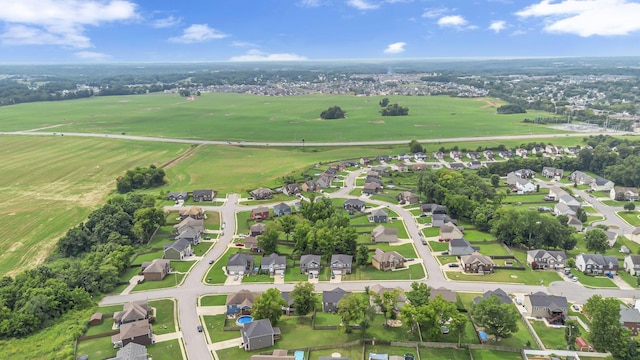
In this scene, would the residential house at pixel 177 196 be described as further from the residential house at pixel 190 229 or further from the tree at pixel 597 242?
the tree at pixel 597 242

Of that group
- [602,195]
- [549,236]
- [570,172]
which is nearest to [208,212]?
[549,236]

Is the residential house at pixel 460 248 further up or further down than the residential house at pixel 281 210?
further down

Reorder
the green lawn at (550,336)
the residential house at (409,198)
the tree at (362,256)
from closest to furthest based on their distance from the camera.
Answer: the green lawn at (550,336), the tree at (362,256), the residential house at (409,198)

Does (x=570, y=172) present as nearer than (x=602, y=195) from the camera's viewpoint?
No

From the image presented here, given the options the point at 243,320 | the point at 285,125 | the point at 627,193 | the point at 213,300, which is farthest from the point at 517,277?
the point at 285,125

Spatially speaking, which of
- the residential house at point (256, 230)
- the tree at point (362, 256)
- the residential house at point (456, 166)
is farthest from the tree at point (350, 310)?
the residential house at point (456, 166)

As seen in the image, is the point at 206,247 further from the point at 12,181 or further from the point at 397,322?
the point at 12,181

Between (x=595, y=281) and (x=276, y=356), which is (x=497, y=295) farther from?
(x=276, y=356)
